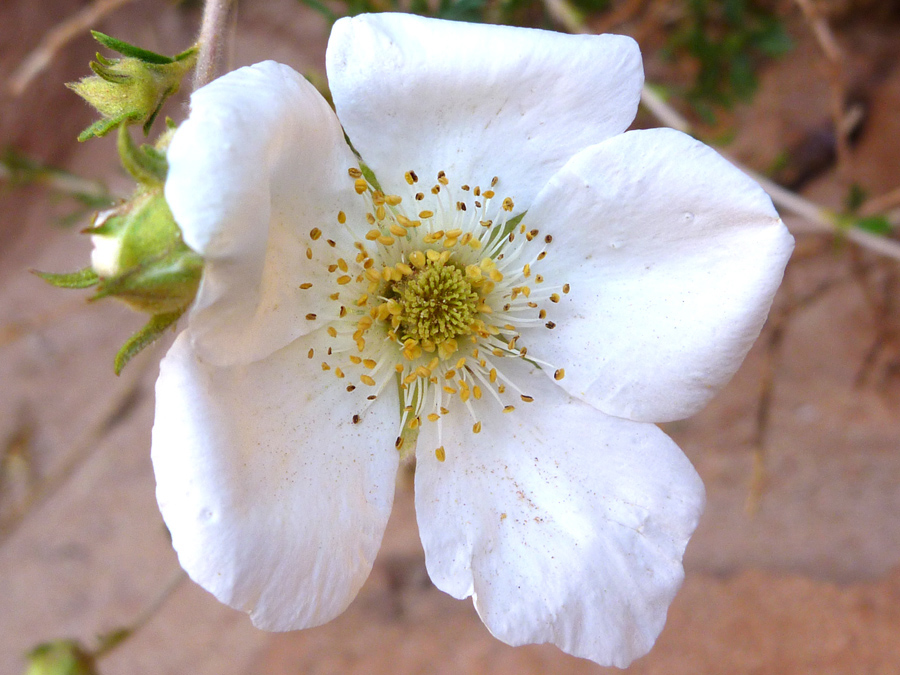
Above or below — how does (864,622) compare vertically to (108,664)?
above

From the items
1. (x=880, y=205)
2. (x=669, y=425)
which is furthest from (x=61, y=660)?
(x=880, y=205)

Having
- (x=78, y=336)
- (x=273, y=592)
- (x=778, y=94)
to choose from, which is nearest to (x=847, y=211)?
(x=778, y=94)

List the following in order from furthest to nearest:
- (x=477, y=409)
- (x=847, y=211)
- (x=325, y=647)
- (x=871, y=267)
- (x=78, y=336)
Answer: (x=78, y=336)
(x=871, y=267)
(x=325, y=647)
(x=847, y=211)
(x=477, y=409)

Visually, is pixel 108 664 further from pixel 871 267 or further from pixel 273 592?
pixel 871 267

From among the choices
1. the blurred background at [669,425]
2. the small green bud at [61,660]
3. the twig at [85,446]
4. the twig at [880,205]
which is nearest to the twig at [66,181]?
the blurred background at [669,425]

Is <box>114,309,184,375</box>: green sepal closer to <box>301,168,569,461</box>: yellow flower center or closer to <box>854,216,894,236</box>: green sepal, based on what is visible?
<box>301,168,569,461</box>: yellow flower center

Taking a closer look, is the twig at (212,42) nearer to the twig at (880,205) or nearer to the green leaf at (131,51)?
the green leaf at (131,51)

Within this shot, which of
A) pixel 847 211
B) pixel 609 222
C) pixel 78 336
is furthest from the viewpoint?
pixel 78 336
